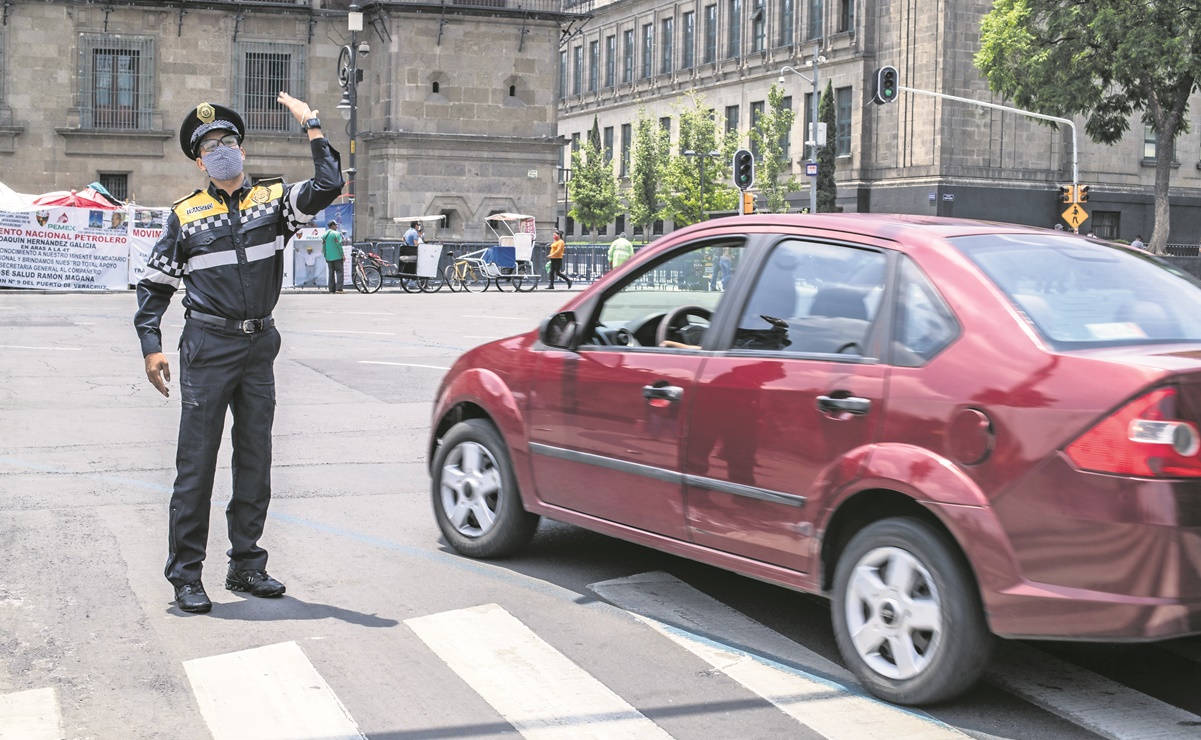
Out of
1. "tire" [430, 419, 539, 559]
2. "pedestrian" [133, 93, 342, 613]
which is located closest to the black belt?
"pedestrian" [133, 93, 342, 613]

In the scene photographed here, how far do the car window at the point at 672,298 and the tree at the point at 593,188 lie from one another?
8166 centimetres

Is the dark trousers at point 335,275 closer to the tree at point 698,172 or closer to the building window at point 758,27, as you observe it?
the tree at point 698,172

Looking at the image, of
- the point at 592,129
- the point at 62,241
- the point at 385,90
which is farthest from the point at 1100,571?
the point at 592,129

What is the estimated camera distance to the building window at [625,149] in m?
91.2

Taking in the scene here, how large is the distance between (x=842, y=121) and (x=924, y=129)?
6673 mm

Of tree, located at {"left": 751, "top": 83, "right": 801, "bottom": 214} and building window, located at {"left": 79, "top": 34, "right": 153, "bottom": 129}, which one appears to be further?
tree, located at {"left": 751, "top": 83, "right": 801, "bottom": 214}

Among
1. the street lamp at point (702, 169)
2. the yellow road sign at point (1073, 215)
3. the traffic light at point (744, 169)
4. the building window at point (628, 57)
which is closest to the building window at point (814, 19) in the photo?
the street lamp at point (702, 169)

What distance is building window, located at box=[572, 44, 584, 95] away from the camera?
98.4m

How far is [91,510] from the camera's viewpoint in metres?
8.03

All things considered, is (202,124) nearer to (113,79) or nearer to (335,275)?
(335,275)

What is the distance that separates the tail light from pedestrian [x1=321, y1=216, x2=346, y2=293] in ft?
110

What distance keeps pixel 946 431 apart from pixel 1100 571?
2.07 ft

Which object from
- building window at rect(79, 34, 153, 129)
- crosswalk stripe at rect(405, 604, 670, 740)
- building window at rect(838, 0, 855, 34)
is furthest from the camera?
building window at rect(838, 0, 855, 34)

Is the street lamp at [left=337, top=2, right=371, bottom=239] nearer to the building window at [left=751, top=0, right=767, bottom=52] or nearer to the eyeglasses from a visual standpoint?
the eyeglasses
